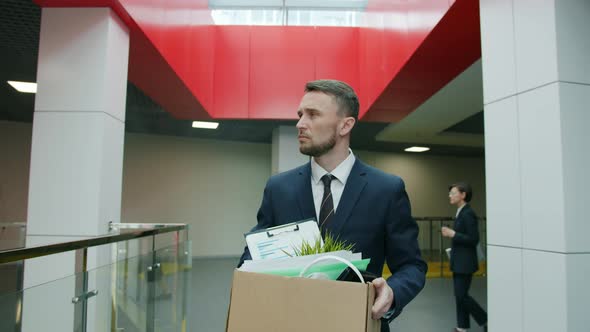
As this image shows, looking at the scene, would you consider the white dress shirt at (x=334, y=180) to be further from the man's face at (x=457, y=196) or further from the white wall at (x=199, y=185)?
the white wall at (x=199, y=185)

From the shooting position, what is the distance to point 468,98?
6602 millimetres

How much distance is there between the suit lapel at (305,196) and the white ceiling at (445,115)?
13.1ft

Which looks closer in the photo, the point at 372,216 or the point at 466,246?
the point at 372,216

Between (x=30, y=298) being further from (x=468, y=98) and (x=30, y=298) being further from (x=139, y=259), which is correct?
(x=468, y=98)

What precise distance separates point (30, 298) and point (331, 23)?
26.2 feet

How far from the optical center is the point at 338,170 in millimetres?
1611

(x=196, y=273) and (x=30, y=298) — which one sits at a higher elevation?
(x=30, y=298)

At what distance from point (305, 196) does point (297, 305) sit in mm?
649

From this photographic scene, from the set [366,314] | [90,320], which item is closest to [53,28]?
[90,320]

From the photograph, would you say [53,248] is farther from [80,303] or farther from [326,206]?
[326,206]

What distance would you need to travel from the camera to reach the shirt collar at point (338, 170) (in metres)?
1.61

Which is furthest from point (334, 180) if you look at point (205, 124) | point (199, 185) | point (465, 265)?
point (199, 185)

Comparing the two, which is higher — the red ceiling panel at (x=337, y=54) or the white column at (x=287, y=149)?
the red ceiling panel at (x=337, y=54)

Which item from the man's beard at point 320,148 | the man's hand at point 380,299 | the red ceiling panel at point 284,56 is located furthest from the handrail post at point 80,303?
the red ceiling panel at point 284,56
